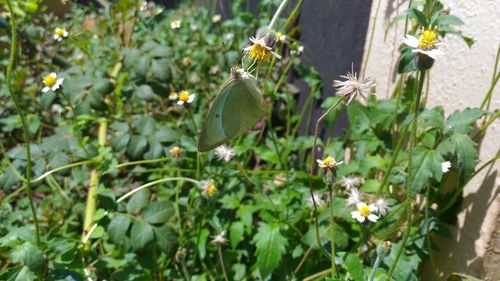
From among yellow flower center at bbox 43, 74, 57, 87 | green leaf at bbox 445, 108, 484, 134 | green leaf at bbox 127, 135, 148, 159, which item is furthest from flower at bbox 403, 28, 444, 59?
yellow flower center at bbox 43, 74, 57, 87

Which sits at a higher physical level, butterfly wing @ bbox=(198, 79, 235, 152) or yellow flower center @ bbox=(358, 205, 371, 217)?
butterfly wing @ bbox=(198, 79, 235, 152)

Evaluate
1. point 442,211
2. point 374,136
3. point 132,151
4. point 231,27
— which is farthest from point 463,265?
point 231,27

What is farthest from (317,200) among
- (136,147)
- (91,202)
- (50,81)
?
(50,81)

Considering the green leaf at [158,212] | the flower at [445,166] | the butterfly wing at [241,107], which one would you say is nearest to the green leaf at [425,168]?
the flower at [445,166]

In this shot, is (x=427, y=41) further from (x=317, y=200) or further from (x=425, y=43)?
(x=317, y=200)

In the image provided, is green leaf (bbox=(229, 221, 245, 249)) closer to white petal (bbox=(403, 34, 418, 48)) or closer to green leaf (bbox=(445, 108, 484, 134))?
green leaf (bbox=(445, 108, 484, 134))

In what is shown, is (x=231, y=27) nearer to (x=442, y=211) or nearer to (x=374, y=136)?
(x=374, y=136)
